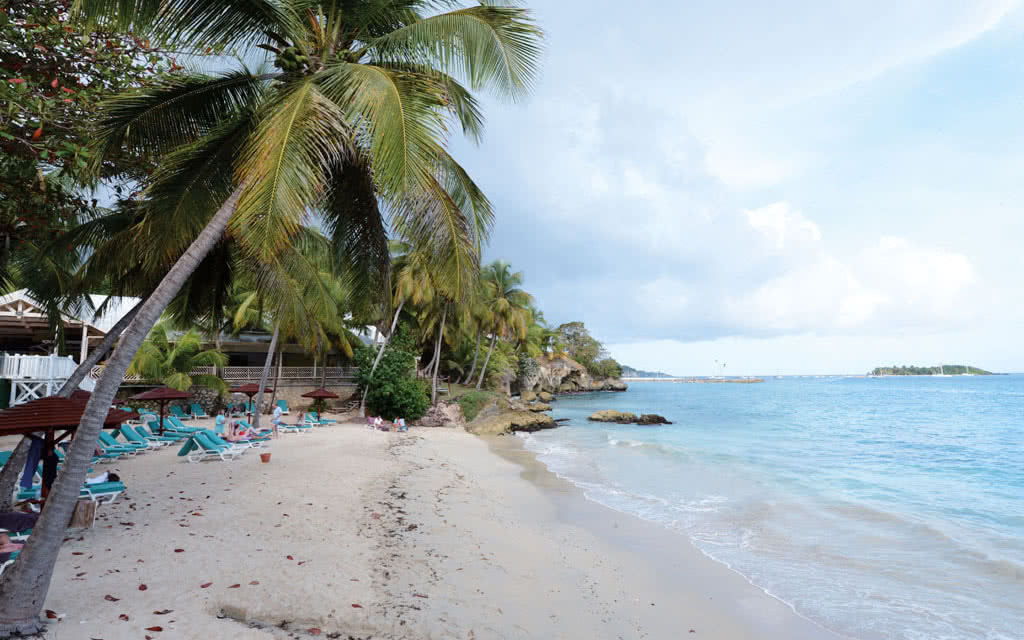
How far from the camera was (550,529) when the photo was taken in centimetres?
923

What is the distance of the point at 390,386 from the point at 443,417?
11.1 ft

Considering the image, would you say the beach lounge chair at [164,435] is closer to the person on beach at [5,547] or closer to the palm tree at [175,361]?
the palm tree at [175,361]

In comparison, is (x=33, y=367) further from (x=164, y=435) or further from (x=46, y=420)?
(x=46, y=420)

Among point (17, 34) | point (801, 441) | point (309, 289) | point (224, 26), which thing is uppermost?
point (224, 26)

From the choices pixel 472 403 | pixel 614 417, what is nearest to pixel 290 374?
pixel 472 403

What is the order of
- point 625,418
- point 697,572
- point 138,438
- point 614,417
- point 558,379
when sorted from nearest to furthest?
point 697,572
point 138,438
point 625,418
point 614,417
point 558,379

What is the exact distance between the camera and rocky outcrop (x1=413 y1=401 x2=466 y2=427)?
24.7 metres

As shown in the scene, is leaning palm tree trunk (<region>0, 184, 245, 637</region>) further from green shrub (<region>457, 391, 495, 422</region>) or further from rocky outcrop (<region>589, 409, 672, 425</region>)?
rocky outcrop (<region>589, 409, 672, 425</region>)

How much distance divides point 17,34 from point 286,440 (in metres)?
13.1

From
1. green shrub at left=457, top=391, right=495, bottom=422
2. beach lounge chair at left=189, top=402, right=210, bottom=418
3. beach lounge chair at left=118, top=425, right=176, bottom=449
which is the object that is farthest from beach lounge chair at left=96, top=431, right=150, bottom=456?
green shrub at left=457, top=391, right=495, bottom=422

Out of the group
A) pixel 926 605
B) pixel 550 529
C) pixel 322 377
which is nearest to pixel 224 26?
pixel 550 529

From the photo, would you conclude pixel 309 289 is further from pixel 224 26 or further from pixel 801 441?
pixel 801 441

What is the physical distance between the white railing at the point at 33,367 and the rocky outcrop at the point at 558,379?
44.4 meters

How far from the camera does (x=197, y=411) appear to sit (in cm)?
2159
